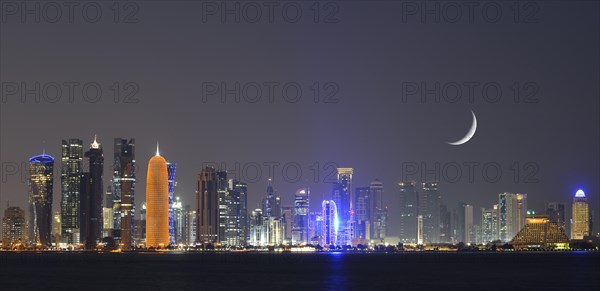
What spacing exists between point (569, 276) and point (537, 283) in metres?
30.7

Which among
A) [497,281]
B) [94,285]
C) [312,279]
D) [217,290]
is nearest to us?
[217,290]

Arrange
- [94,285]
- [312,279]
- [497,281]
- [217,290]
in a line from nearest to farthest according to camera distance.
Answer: [217,290]
[94,285]
[497,281]
[312,279]

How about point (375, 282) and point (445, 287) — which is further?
point (375, 282)

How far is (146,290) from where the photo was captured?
13725 cm

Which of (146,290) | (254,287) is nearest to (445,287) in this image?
(254,287)

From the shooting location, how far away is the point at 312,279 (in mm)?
170500

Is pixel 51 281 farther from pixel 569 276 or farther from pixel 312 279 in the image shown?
pixel 569 276

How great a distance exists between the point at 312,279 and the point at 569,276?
48.1 meters

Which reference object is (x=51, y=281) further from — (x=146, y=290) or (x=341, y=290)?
(x=341, y=290)

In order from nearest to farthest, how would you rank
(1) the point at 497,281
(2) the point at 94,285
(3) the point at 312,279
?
(2) the point at 94,285 → (1) the point at 497,281 → (3) the point at 312,279

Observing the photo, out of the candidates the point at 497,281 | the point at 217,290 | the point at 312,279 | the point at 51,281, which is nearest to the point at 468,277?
the point at 497,281

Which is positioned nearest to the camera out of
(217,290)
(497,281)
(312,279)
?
(217,290)

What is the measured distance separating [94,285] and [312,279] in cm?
3942

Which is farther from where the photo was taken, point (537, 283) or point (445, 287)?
point (537, 283)
